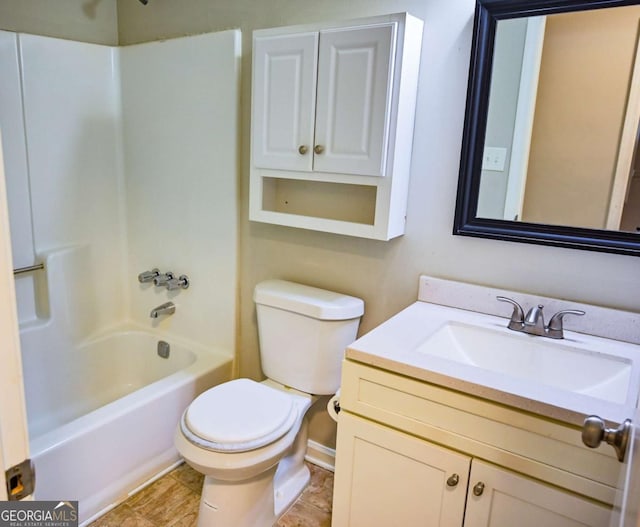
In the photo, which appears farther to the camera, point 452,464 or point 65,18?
point 65,18

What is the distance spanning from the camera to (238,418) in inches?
62.6

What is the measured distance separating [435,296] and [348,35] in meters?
0.94

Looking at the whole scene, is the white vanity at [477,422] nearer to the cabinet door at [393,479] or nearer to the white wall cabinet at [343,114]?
the cabinet door at [393,479]

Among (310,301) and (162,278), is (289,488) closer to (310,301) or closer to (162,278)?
(310,301)

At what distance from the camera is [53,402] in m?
2.24

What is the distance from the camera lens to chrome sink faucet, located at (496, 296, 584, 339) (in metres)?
1.46

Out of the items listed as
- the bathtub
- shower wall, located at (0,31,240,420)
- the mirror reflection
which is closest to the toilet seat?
the bathtub

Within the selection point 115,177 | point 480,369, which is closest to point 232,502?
point 480,369

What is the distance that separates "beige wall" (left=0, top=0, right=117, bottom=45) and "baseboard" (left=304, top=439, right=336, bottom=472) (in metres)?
2.19

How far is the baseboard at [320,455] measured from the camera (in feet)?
6.93

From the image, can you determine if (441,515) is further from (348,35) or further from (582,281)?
(348,35)

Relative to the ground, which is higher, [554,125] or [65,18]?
[65,18]

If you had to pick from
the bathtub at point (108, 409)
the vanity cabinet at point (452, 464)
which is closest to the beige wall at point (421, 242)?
the bathtub at point (108, 409)

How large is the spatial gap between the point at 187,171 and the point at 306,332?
3.22 feet
